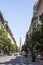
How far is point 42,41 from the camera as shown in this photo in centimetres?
4059

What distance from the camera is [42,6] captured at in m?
86.2

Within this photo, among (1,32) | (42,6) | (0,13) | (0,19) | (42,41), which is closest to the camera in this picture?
(42,41)

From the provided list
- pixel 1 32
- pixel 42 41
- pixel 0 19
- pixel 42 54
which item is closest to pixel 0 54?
pixel 1 32

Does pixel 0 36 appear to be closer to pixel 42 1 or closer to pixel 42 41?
pixel 42 1

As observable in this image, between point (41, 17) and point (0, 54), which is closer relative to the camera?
point (41, 17)

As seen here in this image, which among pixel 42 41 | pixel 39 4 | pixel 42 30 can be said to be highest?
pixel 42 30

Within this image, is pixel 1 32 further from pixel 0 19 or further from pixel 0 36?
pixel 0 19

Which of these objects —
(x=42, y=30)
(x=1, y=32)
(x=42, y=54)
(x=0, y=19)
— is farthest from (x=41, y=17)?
(x=0, y=19)

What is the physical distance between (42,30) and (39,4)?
59537 mm

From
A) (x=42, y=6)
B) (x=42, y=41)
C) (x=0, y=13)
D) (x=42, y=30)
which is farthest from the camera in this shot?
(x=0, y=13)

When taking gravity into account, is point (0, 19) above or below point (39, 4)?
below

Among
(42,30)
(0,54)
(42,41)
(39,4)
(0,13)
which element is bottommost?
(0,54)

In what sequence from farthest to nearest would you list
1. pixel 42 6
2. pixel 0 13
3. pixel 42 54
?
pixel 0 13
pixel 42 6
pixel 42 54

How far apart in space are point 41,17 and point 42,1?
51.9 metres
